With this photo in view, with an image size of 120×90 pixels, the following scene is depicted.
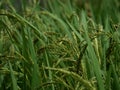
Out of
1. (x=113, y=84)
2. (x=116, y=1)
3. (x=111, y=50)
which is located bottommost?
(x=113, y=84)

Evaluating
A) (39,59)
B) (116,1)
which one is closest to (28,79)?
(39,59)

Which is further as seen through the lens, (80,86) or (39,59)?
(39,59)

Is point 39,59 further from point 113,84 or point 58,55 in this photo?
point 113,84

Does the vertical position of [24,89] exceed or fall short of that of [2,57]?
it falls short

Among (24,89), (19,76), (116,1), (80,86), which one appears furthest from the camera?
(116,1)

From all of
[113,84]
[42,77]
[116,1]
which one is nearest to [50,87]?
[42,77]

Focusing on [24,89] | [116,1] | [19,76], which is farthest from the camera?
[116,1]

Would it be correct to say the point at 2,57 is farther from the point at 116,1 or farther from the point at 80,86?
the point at 116,1

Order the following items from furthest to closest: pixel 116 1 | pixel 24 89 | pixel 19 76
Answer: pixel 116 1
pixel 19 76
pixel 24 89

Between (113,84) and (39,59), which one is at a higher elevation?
(39,59)
